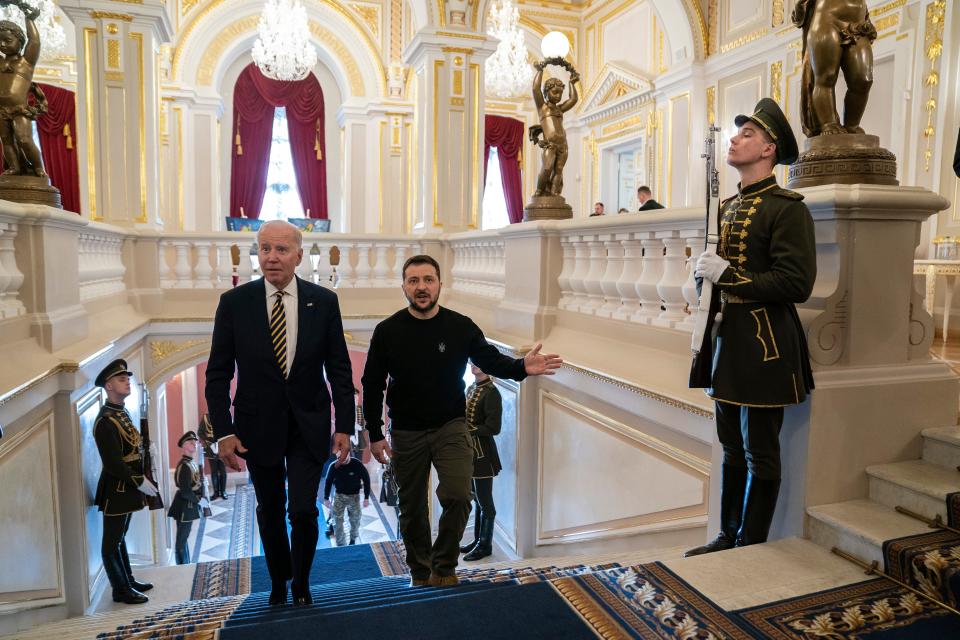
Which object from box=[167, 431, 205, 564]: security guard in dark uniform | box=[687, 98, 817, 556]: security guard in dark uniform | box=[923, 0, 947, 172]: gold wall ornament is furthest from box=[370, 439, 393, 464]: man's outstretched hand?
box=[923, 0, 947, 172]: gold wall ornament

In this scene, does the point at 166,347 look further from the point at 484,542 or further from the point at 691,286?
the point at 691,286

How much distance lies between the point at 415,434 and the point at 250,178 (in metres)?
12.3

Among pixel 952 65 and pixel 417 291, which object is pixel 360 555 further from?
pixel 952 65

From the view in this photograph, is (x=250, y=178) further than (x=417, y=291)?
Yes

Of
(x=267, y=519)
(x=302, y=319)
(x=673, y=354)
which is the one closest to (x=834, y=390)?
(x=673, y=354)

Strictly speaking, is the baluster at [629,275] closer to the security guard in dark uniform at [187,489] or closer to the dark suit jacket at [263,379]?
the dark suit jacket at [263,379]

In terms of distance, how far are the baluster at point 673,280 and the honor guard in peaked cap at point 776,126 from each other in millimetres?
1274

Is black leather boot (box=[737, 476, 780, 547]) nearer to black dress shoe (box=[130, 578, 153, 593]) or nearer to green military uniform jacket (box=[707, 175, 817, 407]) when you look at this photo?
green military uniform jacket (box=[707, 175, 817, 407])

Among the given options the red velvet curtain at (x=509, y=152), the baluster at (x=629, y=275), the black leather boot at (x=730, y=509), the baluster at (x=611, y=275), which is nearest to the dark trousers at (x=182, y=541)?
the baluster at (x=611, y=275)

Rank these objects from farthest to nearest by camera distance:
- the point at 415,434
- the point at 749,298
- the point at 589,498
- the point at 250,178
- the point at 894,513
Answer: the point at 250,178, the point at 589,498, the point at 415,434, the point at 894,513, the point at 749,298

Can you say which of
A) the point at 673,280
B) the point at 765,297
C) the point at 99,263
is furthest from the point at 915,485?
the point at 99,263

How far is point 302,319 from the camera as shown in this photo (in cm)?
305

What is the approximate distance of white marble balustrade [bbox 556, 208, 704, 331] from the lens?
3871mm

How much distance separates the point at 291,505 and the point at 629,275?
2454 mm
